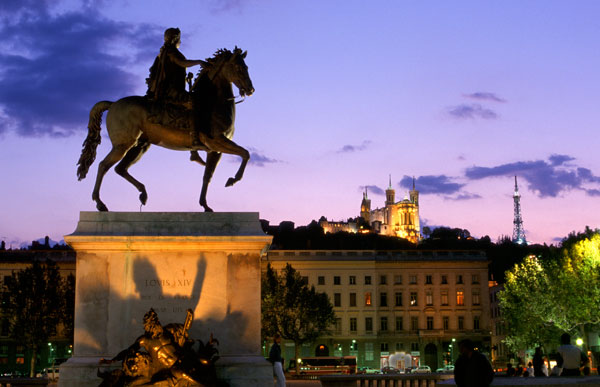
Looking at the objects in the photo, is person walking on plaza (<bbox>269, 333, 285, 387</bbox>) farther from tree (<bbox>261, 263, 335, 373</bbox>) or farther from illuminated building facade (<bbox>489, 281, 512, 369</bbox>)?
illuminated building facade (<bbox>489, 281, 512, 369</bbox>)

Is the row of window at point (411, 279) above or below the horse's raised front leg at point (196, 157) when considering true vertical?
above

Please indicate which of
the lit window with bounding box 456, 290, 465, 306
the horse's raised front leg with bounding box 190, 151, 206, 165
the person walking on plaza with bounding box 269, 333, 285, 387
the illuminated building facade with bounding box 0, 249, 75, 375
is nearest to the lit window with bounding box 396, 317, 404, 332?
the lit window with bounding box 456, 290, 465, 306

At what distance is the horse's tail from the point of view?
1531 cm

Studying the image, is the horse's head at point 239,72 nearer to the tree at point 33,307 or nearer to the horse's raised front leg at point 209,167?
the horse's raised front leg at point 209,167

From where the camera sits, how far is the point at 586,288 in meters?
48.9

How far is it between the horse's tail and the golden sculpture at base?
13.7ft

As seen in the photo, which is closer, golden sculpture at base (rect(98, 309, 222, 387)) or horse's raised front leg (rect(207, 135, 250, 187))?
golden sculpture at base (rect(98, 309, 222, 387))

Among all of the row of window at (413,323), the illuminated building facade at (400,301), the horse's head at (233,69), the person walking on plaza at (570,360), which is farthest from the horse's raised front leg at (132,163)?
the row of window at (413,323)

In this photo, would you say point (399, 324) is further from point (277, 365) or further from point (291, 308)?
point (277, 365)

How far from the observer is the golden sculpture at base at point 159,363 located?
12.1 metres

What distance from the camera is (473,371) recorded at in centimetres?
913

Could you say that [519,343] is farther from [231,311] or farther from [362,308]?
[231,311]

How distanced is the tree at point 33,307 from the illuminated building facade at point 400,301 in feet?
107

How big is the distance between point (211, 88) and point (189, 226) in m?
2.59
